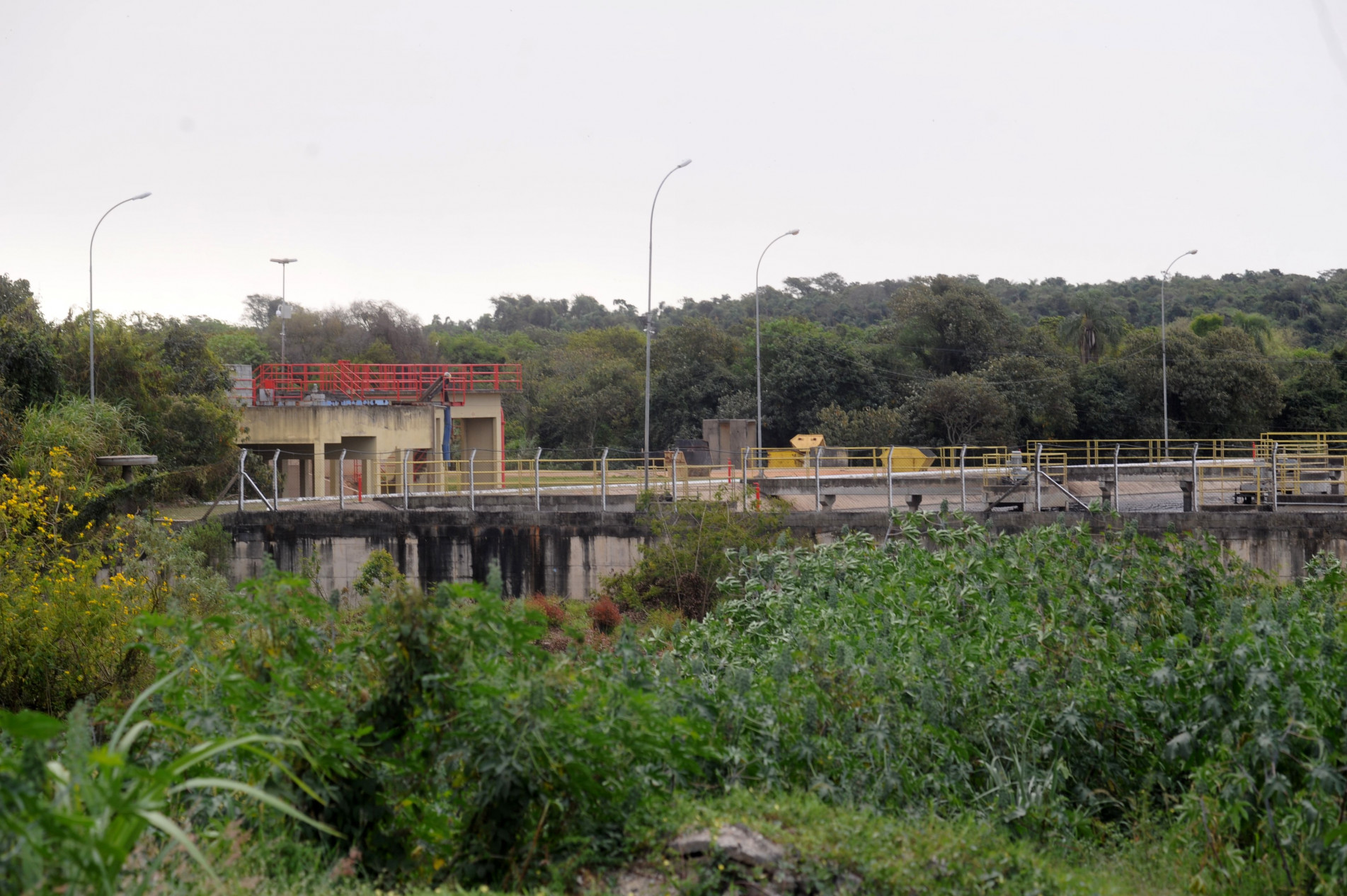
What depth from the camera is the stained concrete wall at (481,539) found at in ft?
63.6

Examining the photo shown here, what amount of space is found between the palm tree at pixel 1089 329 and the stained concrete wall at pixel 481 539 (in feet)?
120

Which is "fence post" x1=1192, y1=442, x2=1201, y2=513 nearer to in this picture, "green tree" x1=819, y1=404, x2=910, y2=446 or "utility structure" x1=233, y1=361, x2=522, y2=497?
"utility structure" x1=233, y1=361, x2=522, y2=497

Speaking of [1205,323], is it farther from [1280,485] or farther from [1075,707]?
[1075,707]

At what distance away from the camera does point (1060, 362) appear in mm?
49438

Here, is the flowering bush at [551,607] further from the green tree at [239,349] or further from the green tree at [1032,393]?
the green tree at [239,349]

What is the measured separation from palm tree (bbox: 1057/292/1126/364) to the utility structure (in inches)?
1198

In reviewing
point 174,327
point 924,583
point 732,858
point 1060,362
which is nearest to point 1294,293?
point 1060,362

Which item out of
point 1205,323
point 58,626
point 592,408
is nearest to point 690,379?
point 592,408

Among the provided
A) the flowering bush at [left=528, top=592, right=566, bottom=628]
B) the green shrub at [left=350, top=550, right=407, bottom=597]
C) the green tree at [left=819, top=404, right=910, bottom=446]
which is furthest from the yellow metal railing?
the green tree at [left=819, top=404, right=910, bottom=446]

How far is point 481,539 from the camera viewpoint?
795 inches

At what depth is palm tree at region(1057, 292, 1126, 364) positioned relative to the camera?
177 ft

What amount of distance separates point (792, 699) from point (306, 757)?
3089 millimetres

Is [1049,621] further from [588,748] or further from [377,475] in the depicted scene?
[377,475]

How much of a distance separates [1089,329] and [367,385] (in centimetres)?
3638
